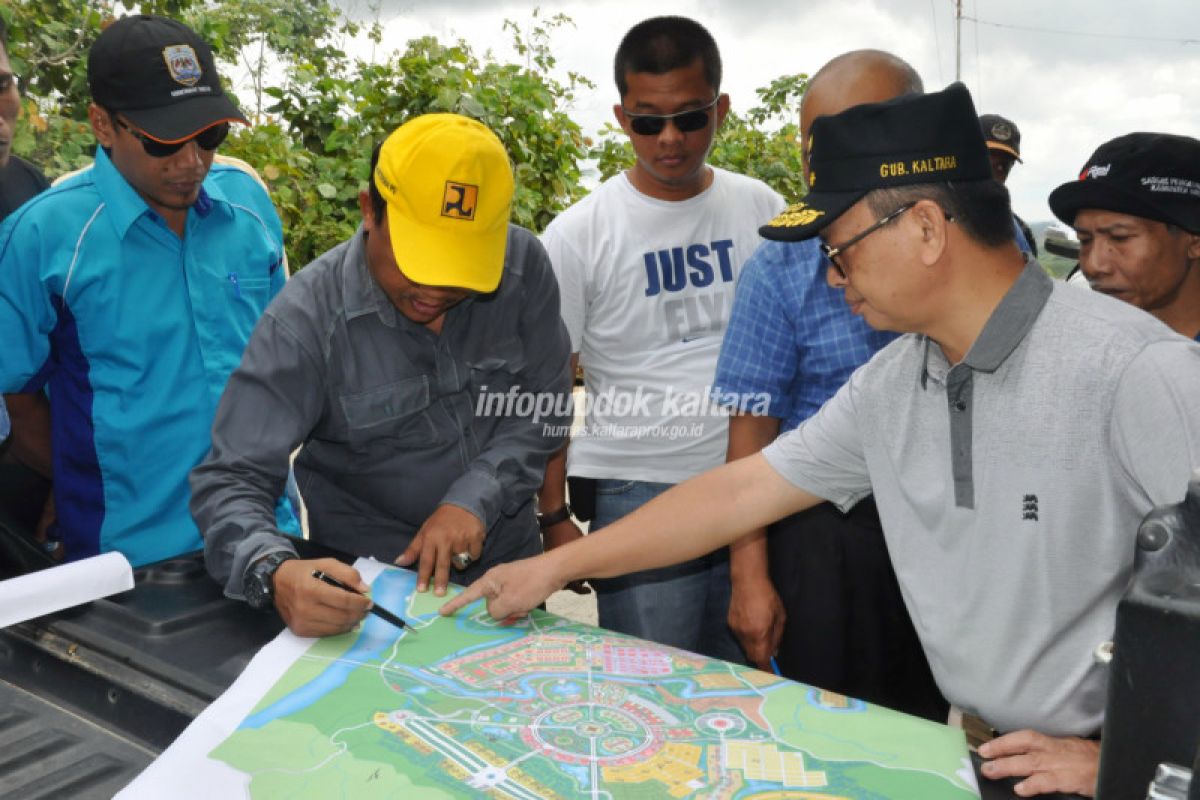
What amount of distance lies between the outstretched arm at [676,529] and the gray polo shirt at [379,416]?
0.25 metres

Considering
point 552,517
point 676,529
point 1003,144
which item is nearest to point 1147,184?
point 1003,144

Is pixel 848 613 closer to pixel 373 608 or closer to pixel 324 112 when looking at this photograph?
pixel 373 608

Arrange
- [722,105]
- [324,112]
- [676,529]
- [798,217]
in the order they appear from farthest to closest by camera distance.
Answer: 1. [324,112]
2. [722,105]
3. [676,529]
4. [798,217]

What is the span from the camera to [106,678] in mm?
1401

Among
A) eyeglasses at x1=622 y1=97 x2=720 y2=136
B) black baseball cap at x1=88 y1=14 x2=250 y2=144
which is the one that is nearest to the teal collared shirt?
black baseball cap at x1=88 y1=14 x2=250 y2=144

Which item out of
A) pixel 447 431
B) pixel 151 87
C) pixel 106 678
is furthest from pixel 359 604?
pixel 151 87

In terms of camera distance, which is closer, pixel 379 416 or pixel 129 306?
pixel 379 416

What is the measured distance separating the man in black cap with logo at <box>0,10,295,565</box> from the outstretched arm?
2.83 ft

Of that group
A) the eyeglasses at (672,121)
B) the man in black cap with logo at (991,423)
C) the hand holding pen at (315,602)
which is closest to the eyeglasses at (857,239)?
the man in black cap with logo at (991,423)

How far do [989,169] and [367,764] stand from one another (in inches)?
45.8

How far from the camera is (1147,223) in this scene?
221 centimetres

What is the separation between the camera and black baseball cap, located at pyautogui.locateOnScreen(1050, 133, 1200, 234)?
2.19 meters

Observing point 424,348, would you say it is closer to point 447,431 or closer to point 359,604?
point 447,431

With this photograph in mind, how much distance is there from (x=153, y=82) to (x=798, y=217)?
4.94 ft
